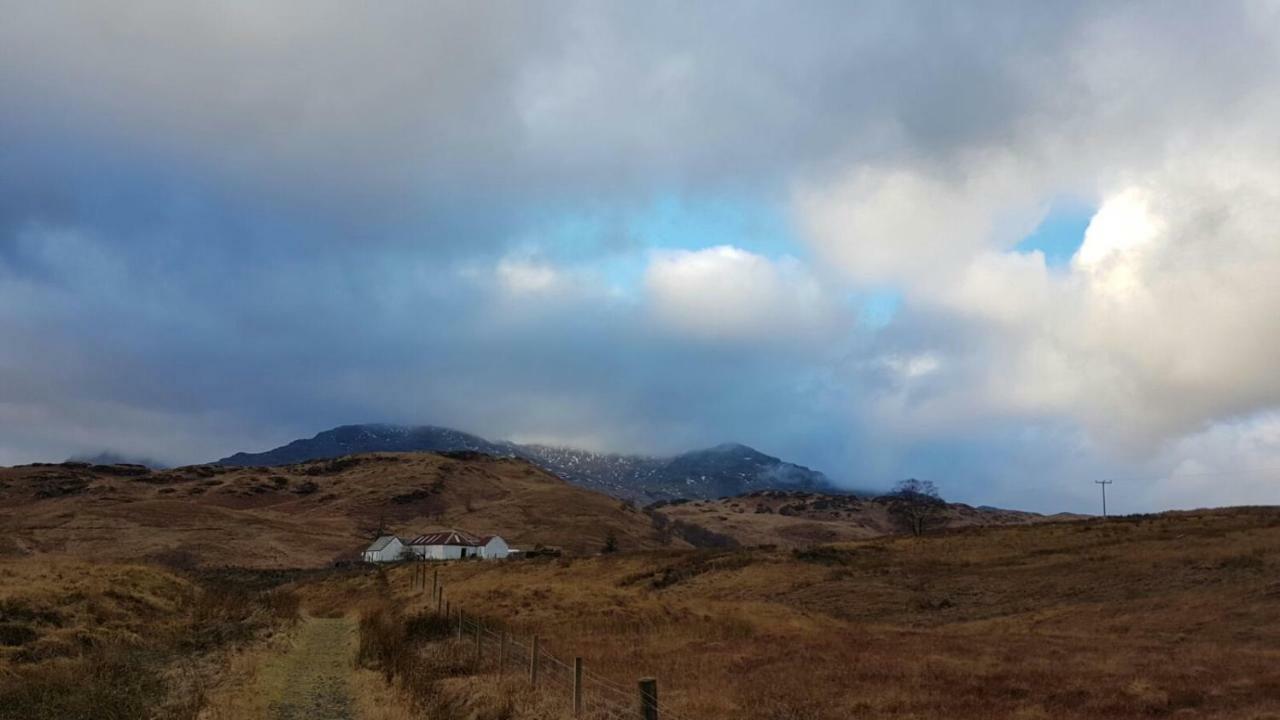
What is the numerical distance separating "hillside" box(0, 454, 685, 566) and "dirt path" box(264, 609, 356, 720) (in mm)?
85920

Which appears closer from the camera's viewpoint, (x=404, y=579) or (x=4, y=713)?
(x=4, y=713)

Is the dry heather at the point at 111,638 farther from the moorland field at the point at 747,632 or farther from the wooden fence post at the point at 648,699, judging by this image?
the wooden fence post at the point at 648,699

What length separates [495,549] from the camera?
143 metres

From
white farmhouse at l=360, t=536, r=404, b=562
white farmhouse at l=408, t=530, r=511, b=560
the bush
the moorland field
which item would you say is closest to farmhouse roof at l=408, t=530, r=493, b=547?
white farmhouse at l=408, t=530, r=511, b=560

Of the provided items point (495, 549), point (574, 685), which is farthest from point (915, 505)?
point (574, 685)

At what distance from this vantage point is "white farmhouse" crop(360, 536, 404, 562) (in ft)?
434

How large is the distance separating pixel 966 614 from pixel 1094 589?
340 inches

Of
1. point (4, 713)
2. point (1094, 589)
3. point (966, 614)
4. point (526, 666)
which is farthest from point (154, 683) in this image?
point (1094, 589)

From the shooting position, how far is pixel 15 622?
27.1m

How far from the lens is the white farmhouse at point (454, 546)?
13650 centimetres

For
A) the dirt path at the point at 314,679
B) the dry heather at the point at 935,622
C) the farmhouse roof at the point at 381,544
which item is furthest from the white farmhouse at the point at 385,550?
the dirt path at the point at 314,679

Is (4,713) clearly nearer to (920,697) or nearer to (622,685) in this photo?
(622,685)

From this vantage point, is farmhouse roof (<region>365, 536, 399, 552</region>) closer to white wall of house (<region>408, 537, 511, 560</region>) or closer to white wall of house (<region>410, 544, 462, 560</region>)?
white wall of house (<region>408, 537, 511, 560</region>)

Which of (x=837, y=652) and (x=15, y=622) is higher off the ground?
(x=15, y=622)
